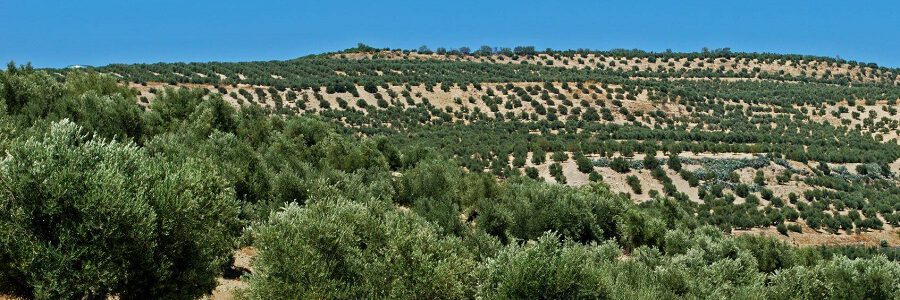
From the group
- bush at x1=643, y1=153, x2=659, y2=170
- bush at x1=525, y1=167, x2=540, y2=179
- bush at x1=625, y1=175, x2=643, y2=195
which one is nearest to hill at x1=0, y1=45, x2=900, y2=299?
bush at x1=643, y1=153, x2=659, y2=170

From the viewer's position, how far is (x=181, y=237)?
11016 mm

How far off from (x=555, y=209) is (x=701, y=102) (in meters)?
58.1

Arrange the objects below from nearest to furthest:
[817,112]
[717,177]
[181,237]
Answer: [181,237], [717,177], [817,112]

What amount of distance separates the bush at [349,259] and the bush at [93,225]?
1.33 m

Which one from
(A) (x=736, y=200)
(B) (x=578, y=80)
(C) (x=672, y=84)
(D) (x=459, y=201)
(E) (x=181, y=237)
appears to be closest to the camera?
(E) (x=181, y=237)

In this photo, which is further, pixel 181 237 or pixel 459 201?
pixel 459 201

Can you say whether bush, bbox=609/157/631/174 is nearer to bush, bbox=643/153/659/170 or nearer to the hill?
the hill

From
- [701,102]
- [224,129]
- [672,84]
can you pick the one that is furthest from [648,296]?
[672,84]

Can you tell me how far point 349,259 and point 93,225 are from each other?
189 inches

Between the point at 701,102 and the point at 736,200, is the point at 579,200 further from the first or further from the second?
the point at 701,102

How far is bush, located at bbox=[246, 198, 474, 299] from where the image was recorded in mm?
12047

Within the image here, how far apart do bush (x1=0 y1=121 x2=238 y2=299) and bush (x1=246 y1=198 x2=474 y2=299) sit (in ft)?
4.37

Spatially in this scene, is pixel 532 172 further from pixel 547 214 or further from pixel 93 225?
pixel 93 225

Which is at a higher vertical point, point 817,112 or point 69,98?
point 69,98
